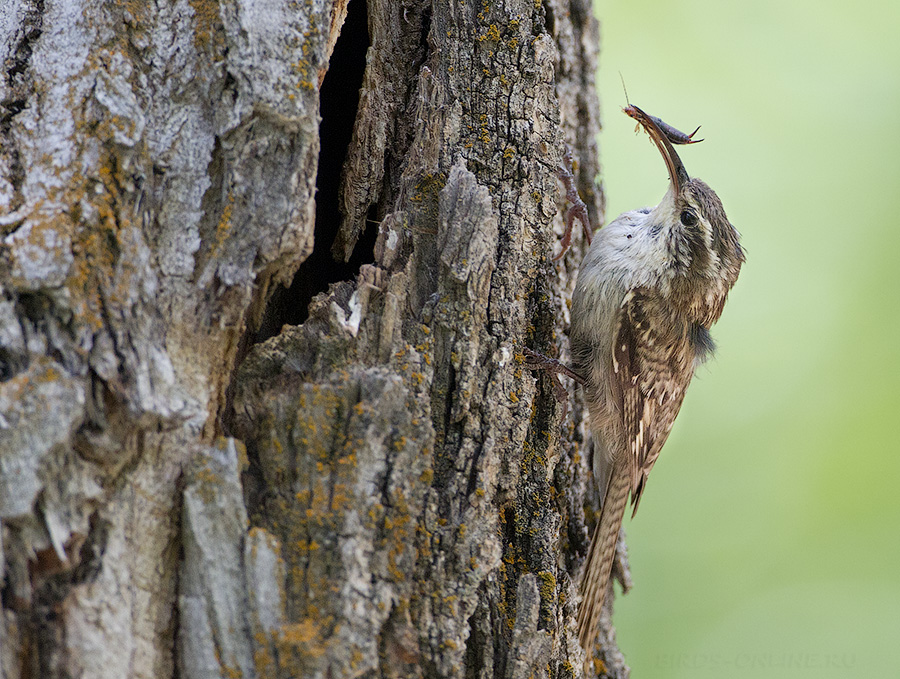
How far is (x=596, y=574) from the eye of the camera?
101 inches

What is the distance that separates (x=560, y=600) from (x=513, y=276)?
88 centimetres

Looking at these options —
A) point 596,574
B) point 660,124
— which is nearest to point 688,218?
point 660,124

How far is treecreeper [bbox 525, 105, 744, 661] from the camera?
121 inches

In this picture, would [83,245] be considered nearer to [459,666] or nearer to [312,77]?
[312,77]

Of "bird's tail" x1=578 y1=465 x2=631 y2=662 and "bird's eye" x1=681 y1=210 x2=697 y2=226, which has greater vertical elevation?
"bird's eye" x1=681 y1=210 x2=697 y2=226

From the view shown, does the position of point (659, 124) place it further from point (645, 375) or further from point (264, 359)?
point (264, 359)

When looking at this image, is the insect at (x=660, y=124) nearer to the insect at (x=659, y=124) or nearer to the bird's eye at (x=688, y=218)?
the insect at (x=659, y=124)

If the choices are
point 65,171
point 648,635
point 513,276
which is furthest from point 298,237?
point 648,635

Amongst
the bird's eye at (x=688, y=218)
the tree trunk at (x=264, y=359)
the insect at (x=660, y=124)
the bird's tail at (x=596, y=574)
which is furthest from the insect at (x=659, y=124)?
the bird's tail at (x=596, y=574)

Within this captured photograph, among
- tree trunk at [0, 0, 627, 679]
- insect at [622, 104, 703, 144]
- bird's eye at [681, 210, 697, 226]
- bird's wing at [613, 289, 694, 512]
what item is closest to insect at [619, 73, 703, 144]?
insect at [622, 104, 703, 144]

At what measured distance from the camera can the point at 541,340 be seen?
2.46m

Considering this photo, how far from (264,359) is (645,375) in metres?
1.96

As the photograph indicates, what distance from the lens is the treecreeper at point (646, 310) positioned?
121 inches

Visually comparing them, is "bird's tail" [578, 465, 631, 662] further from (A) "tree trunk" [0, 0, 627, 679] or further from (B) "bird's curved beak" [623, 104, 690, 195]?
(B) "bird's curved beak" [623, 104, 690, 195]
